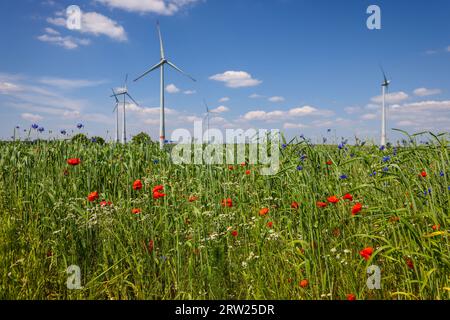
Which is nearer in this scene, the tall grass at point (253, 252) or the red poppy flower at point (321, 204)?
the tall grass at point (253, 252)

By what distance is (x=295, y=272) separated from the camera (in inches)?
121

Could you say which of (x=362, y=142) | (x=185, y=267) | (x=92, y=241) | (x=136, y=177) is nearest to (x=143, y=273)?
(x=185, y=267)

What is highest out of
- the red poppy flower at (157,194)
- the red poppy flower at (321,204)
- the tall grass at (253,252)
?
the red poppy flower at (157,194)

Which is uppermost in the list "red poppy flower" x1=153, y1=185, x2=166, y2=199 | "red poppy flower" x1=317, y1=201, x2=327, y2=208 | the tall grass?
"red poppy flower" x1=153, y1=185, x2=166, y2=199

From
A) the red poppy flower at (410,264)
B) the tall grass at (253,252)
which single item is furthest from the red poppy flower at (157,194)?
the red poppy flower at (410,264)

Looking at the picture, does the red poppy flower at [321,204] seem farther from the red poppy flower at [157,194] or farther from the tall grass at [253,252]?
the red poppy flower at [157,194]

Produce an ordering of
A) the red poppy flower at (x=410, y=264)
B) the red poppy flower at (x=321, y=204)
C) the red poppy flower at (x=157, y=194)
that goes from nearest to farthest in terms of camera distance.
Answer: the red poppy flower at (x=410, y=264) → the red poppy flower at (x=321, y=204) → the red poppy flower at (x=157, y=194)

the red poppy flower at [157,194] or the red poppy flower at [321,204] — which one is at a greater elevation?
the red poppy flower at [157,194]

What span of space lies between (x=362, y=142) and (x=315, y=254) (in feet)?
14.3

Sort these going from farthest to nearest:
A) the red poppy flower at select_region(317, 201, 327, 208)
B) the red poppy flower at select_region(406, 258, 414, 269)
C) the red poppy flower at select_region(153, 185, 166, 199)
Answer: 1. the red poppy flower at select_region(153, 185, 166, 199)
2. the red poppy flower at select_region(317, 201, 327, 208)
3. the red poppy flower at select_region(406, 258, 414, 269)

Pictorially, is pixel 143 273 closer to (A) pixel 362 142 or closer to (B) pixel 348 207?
(B) pixel 348 207

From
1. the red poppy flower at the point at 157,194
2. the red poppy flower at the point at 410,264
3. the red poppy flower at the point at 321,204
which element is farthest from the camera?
the red poppy flower at the point at 157,194

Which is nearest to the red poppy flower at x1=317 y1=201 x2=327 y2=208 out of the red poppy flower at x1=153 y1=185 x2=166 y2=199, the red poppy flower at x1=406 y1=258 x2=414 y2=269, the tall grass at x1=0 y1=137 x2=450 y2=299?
the tall grass at x1=0 y1=137 x2=450 y2=299

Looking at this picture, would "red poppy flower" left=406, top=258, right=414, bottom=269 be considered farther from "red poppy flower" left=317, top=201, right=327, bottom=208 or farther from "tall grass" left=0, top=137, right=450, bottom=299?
"red poppy flower" left=317, top=201, right=327, bottom=208
